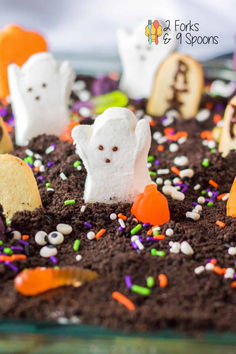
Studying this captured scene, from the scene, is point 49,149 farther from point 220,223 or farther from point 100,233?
point 220,223

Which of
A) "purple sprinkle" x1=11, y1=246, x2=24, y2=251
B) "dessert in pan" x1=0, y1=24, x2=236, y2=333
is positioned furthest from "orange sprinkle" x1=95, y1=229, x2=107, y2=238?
"purple sprinkle" x1=11, y1=246, x2=24, y2=251

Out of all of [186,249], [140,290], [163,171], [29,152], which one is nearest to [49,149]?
[29,152]

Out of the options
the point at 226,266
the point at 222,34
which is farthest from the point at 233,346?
the point at 222,34

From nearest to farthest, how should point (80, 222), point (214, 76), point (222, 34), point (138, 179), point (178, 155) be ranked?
point (80, 222), point (138, 179), point (178, 155), point (214, 76), point (222, 34)

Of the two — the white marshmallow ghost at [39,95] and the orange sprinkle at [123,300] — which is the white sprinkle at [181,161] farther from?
the orange sprinkle at [123,300]

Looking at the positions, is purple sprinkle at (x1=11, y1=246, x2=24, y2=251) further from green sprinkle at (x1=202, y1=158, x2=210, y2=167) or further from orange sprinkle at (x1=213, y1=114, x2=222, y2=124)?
orange sprinkle at (x1=213, y1=114, x2=222, y2=124)

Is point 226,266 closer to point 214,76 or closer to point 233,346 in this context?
point 233,346
